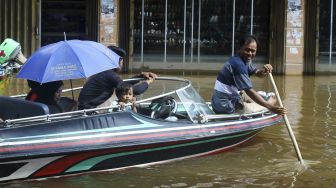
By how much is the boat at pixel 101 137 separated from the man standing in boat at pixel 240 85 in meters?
0.41

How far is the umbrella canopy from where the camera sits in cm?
638

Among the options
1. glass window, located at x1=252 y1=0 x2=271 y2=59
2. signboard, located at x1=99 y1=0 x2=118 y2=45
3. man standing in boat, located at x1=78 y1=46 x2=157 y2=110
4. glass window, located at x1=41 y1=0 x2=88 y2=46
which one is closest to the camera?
man standing in boat, located at x1=78 y1=46 x2=157 y2=110

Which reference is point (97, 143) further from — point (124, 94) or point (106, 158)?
point (124, 94)

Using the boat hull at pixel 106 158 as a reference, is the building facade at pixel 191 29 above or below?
above

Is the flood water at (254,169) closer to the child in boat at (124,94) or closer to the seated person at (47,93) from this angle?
the seated person at (47,93)

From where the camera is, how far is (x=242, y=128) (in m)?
7.73

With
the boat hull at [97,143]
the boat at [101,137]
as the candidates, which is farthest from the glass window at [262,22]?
the boat hull at [97,143]

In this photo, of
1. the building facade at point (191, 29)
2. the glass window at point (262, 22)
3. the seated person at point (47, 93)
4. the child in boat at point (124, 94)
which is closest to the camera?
the seated person at point (47, 93)

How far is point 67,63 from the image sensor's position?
649 centimetres

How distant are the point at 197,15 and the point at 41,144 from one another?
45.3ft

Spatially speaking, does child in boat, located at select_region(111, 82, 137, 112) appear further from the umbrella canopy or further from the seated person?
the seated person

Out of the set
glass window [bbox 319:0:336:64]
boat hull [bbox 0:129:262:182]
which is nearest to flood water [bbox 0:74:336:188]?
boat hull [bbox 0:129:262:182]

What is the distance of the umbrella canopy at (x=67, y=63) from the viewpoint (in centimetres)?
638

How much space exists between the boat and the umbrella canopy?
1.12 ft
